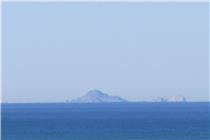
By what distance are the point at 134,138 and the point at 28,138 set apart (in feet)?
45.1

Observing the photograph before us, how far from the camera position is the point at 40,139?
5244 centimetres

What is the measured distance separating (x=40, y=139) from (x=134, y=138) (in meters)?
11.9

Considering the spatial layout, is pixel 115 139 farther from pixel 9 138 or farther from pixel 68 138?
pixel 9 138

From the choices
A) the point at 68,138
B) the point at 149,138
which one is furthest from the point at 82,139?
the point at 149,138

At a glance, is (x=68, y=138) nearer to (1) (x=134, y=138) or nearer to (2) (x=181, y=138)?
(1) (x=134, y=138)

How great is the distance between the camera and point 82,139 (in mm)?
52781

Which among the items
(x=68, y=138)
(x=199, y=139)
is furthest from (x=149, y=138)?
(x=68, y=138)

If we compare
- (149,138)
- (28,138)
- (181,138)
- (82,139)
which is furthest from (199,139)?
(28,138)

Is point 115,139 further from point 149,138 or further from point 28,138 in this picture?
point 28,138

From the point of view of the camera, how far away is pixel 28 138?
5422cm

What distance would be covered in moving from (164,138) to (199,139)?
4343 mm

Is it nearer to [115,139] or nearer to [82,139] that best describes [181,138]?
[115,139]

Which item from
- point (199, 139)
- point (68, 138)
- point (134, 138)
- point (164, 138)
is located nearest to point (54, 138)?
point (68, 138)

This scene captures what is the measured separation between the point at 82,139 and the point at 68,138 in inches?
71.0
